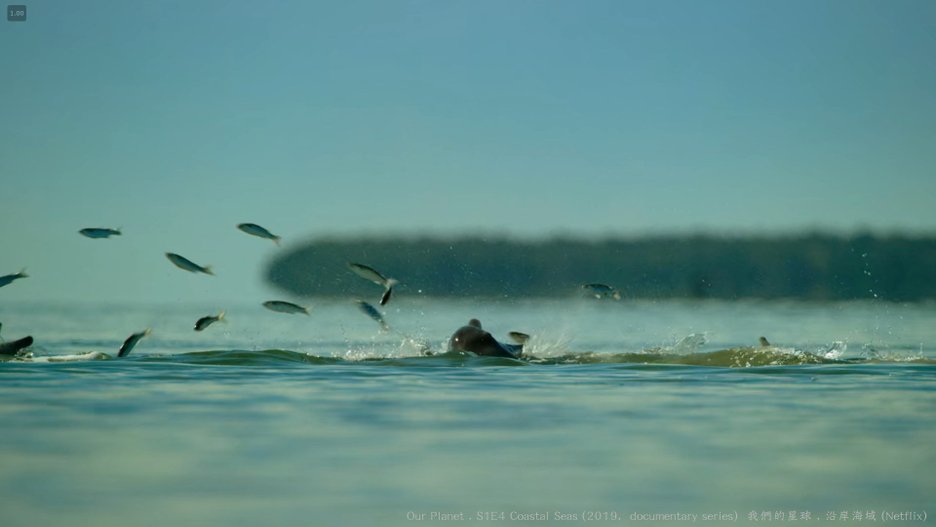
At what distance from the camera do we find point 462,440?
9.19 meters

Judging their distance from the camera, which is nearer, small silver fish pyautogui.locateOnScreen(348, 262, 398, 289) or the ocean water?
the ocean water

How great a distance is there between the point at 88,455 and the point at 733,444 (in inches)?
179

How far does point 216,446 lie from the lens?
885cm

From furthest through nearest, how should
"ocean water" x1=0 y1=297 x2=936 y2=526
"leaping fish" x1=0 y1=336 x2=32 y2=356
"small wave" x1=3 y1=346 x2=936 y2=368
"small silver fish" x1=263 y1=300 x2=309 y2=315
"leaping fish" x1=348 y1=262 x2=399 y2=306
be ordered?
"small silver fish" x1=263 y1=300 x2=309 y2=315
"leaping fish" x1=348 y1=262 x2=399 y2=306
"leaping fish" x1=0 y1=336 x2=32 y2=356
"small wave" x1=3 y1=346 x2=936 y2=368
"ocean water" x1=0 y1=297 x2=936 y2=526

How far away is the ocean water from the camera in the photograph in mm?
6797

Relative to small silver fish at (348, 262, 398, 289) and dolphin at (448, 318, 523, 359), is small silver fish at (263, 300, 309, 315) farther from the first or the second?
dolphin at (448, 318, 523, 359)

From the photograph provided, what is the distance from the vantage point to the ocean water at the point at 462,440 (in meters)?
6.80

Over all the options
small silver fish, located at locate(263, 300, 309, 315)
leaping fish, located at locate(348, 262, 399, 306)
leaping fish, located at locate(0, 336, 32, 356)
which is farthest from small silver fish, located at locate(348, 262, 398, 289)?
leaping fish, located at locate(0, 336, 32, 356)

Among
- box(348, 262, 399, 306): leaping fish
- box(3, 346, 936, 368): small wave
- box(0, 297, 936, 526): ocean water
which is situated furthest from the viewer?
box(348, 262, 399, 306): leaping fish

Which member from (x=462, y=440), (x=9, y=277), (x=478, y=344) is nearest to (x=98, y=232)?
(x=9, y=277)

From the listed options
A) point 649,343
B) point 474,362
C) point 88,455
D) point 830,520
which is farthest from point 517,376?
point 649,343

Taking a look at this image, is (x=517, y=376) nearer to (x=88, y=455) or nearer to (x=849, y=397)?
(x=849, y=397)

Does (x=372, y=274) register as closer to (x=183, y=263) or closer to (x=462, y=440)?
(x=183, y=263)

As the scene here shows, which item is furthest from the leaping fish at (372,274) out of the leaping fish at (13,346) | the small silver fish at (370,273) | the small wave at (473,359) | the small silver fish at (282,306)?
the leaping fish at (13,346)
